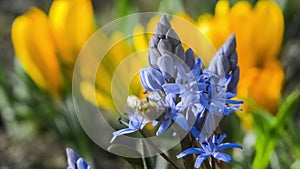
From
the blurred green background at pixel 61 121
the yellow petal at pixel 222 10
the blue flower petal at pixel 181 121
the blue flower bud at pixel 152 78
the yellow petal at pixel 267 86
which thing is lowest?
the blurred green background at pixel 61 121

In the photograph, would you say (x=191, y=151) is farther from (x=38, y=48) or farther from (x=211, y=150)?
(x=38, y=48)

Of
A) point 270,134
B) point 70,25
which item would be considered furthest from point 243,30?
point 70,25

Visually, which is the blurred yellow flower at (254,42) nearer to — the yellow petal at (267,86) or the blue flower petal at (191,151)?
the yellow petal at (267,86)

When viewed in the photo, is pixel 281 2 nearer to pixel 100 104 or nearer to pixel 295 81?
pixel 295 81

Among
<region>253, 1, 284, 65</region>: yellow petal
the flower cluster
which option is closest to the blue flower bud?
the flower cluster

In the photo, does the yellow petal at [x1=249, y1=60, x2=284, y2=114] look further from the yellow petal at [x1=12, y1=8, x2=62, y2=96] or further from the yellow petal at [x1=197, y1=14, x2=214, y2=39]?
the yellow petal at [x1=12, y1=8, x2=62, y2=96]

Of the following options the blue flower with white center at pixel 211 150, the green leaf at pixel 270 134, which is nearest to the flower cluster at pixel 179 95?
the blue flower with white center at pixel 211 150
